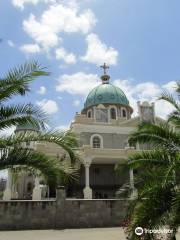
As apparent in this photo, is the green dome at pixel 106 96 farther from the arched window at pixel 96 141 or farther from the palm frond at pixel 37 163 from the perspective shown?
the palm frond at pixel 37 163

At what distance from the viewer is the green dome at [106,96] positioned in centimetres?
3962

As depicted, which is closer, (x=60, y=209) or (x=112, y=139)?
(x=60, y=209)

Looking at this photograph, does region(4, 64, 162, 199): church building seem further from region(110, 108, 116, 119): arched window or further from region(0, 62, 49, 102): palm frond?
region(0, 62, 49, 102): palm frond

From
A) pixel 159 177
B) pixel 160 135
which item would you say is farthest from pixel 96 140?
pixel 159 177

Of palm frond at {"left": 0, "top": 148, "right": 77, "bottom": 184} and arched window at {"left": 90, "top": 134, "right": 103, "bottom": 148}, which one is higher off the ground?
arched window at {"left": 90, "top": 134, "right": 103, "bottom": 148}

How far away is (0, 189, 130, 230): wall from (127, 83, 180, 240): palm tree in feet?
28.5

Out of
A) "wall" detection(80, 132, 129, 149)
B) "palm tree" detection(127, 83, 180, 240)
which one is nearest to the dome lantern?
"wall" detection(80, 132, 129, 149)

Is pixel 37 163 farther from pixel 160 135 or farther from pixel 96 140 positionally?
pixel 96 140

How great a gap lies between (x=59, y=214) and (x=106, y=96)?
24.0 meters

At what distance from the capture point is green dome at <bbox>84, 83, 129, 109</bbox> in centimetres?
3962

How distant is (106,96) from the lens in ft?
131

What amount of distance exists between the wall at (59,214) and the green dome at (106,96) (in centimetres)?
2226

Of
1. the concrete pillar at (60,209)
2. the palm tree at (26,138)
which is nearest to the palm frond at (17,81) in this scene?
the palm tree at (26,138)

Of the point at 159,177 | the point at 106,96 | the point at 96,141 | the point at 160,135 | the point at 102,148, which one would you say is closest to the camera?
the point at 159,177
